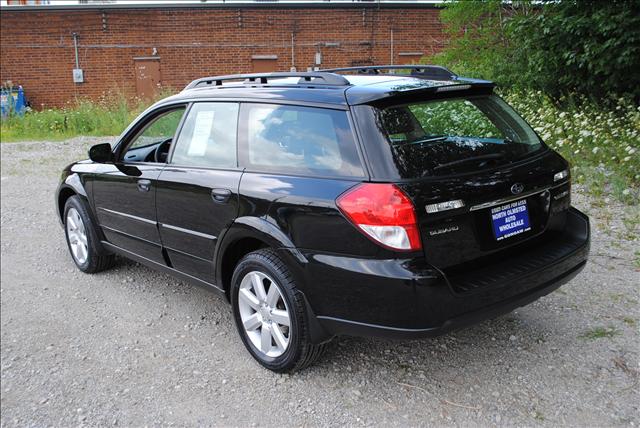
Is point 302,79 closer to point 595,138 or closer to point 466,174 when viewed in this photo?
point 466,174

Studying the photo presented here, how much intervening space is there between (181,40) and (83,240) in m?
18.7

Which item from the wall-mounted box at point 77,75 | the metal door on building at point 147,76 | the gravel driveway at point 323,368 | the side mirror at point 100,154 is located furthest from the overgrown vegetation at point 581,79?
the wall-mounted box at point 77,75

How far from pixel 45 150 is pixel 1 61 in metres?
12.0

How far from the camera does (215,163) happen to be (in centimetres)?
381

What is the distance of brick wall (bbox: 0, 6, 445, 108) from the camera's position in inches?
876

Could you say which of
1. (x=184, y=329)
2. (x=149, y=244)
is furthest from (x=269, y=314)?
(x=149, y=244)

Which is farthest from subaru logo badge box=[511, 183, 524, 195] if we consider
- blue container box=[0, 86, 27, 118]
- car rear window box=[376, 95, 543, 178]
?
blue container box=[0, 86, 27, 118]

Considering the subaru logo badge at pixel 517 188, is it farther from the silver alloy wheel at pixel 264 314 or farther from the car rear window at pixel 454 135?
the silver alloy wheel at pixel 264 314

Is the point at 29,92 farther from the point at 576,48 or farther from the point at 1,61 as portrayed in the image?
the point at 576,48

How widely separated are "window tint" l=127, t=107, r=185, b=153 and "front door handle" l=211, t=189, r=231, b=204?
0.91 meters

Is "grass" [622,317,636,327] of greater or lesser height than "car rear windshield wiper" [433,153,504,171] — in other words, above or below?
below

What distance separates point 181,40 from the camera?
22.4 meters

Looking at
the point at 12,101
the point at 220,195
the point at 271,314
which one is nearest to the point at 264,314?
the point at 271,314

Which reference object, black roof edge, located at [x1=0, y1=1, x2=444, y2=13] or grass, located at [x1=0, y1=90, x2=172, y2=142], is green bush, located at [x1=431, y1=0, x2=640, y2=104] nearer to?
grass, located at [x1=0, y1=90, x2=172, y2=142]
